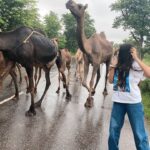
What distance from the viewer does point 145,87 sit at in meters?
16.3

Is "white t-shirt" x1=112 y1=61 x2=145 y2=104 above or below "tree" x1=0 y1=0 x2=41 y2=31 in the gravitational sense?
below

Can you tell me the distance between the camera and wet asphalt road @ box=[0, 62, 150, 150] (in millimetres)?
7516

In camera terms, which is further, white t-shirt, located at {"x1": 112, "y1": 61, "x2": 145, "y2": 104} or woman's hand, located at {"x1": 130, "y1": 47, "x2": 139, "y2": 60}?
white t-shirt, located at {"x1": 112, "y1": 61, "x2": 145, "y2": 104}

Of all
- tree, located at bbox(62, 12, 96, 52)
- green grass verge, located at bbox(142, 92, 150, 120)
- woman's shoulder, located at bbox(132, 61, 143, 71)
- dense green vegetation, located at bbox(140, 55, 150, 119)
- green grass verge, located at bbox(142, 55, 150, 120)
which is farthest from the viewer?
tree, located at bbox(62, 12, 96, 52)

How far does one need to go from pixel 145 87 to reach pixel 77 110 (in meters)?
5.91

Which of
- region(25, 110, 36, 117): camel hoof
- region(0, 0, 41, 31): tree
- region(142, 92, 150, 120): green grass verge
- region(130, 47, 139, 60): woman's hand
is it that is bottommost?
region(142, 92, 150, 120): green grass verge

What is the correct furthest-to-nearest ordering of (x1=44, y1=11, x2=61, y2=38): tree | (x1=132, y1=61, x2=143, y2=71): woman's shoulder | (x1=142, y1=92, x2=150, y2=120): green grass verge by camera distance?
(x1=44, y1=11, x2=61, y2=38): tree → (x1=142, y1=92, x2=150, y2=120): green grass verge → (x1=132, y1=61, x2=143, y2=71): woman's shoulder

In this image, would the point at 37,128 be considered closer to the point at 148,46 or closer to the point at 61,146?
the point at 61,146

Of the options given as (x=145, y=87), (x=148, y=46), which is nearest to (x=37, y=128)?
(x=145, y=87)

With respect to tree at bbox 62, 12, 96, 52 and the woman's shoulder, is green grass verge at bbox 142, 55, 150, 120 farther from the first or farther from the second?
tree at bbox 62, 12, 96, 52

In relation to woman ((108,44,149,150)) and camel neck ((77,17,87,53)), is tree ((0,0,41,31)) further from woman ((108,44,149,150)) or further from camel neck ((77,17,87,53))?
woman ((108,44,149,150))

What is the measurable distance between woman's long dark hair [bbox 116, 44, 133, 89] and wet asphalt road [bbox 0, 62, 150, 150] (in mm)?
1807

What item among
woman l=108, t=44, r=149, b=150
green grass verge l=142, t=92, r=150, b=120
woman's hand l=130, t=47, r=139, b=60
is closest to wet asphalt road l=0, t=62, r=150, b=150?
green grass verge l=142, t=92, r=150, b=120

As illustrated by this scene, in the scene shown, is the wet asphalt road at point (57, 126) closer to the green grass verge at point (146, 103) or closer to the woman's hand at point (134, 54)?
the green grass verge at point (146, 103)
